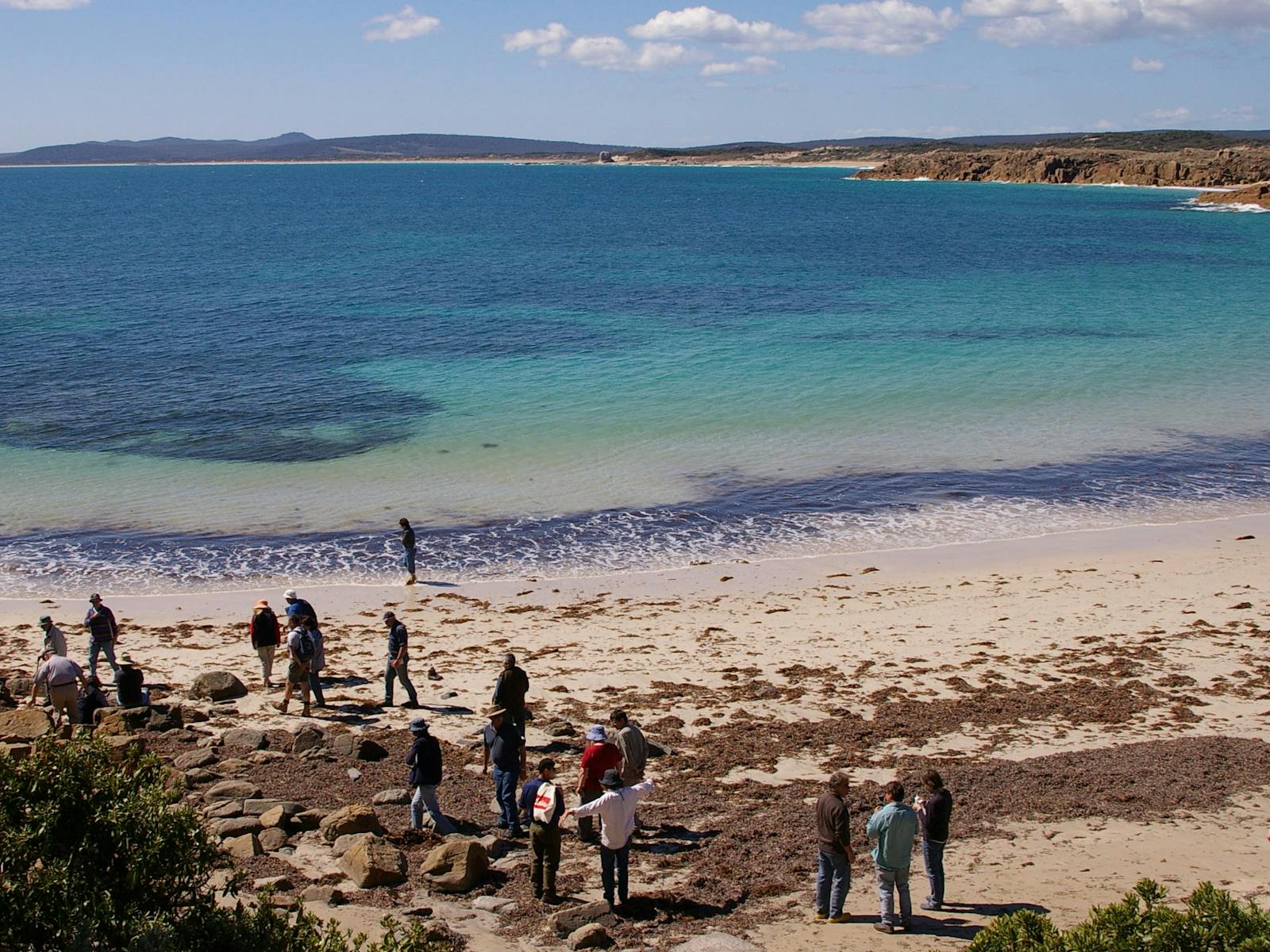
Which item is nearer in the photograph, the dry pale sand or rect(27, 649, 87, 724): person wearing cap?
the dry pale sand

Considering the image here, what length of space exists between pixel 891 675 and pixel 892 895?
668 cm

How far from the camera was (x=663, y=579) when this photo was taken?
2116 cm

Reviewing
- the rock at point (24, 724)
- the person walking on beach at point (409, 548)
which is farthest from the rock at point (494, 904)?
the person walking on beach at point (409, 548)

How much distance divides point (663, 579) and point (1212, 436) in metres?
18.4

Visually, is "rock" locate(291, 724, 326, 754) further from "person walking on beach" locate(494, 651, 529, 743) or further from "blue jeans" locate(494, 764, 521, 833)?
"blue jeans" locate(494, 764, 521, 833)

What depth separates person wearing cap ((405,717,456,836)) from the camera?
35.7 feet

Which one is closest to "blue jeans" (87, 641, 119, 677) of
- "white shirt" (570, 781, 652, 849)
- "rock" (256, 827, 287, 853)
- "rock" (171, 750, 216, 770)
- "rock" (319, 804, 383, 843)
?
"rock" (171, 750, 216, 770)

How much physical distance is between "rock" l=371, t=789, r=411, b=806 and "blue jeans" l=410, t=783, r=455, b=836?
62cm

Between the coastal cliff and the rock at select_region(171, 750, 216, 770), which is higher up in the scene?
the coastal cliff

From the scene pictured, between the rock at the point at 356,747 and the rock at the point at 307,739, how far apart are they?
5.1 inches

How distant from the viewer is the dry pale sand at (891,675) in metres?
10.2

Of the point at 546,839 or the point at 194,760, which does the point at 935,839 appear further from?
the point at 194,760

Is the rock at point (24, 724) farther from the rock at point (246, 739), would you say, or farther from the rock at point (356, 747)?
the rock at point (356, 747)

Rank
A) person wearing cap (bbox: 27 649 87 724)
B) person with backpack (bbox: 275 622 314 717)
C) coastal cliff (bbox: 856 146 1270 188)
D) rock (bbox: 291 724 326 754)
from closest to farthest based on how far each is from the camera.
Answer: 1. rock (bbox: 291 724 326 754)
2. person wearing cap (bbox: 27 649 87 724)
3. person with backpack (bbox: 275 622 314 717)
4. coastal cliff (bbox: 856 146 1270 188)
